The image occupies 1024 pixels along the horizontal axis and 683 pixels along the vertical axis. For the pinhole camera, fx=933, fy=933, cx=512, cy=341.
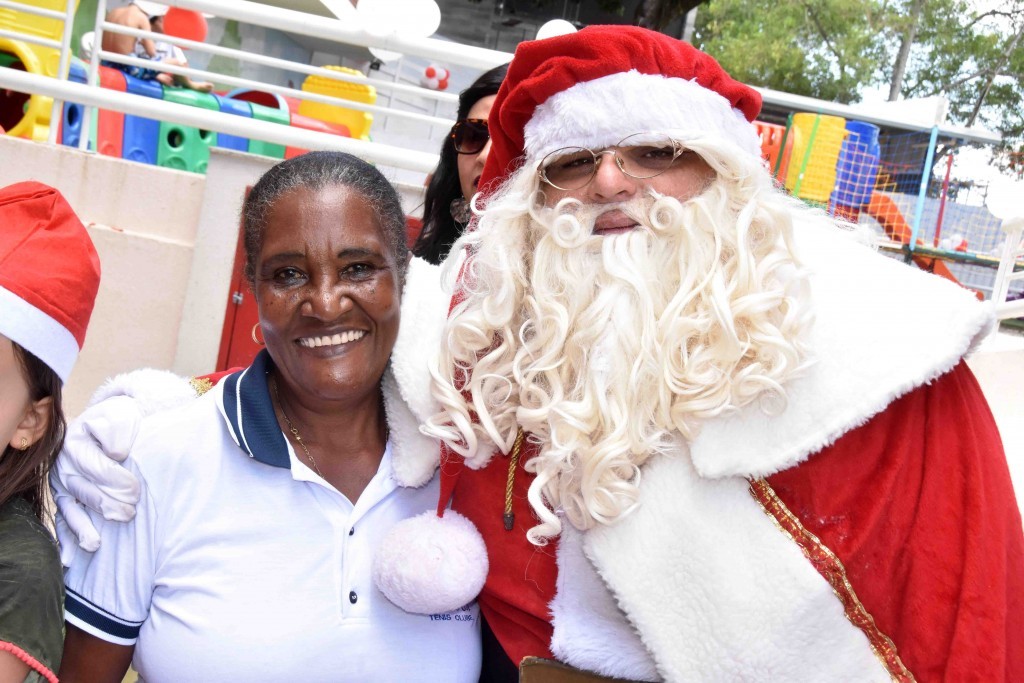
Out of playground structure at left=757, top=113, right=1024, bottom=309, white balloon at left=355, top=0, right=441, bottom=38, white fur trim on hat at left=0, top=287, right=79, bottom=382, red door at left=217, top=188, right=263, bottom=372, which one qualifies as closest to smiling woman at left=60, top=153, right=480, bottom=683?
white fur trim on hat at left=0, top=287, right=79, bottom=382

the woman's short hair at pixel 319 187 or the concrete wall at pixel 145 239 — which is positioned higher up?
the woman's short hair at pixel 319 187

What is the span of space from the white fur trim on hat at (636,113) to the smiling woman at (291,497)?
44cm

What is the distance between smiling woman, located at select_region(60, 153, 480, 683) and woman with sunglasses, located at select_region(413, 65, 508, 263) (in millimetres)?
1105

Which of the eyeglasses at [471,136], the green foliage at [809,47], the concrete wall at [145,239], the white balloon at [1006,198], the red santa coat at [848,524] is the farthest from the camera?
the green foliage at [809,47]

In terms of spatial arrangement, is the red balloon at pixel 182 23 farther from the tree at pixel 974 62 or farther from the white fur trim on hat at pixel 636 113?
the tree at pixel 974 62

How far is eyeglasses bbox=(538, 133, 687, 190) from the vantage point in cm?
193

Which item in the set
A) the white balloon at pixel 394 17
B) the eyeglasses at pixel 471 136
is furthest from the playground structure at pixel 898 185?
the eyeglasses at pixel 471 136

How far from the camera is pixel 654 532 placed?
176 cm

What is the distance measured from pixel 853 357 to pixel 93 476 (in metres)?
1.45

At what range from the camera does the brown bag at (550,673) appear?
1795 millimetres

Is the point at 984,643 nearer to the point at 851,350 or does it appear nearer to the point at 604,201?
the point at 851,350

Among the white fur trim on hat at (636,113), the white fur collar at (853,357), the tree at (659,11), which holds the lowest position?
the white fur collar at (853,357)

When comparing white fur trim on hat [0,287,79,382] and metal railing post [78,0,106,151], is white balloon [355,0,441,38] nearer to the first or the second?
metal railing post [78,0,106,151]

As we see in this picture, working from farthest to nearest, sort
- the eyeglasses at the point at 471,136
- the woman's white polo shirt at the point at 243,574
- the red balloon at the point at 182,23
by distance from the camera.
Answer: the red balloon at the point at 182,23 < the eyeglasses at the point at 471,136 < the woman's white polo shirt at the point at 243,574
